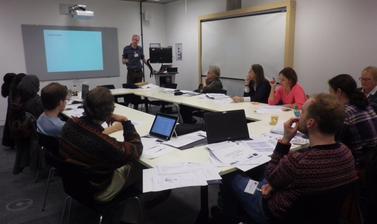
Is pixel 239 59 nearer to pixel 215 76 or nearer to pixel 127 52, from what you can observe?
pixel 215 76

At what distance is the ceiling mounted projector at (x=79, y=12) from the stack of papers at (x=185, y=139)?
512cm

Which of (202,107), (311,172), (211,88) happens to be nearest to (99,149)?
(311,172)

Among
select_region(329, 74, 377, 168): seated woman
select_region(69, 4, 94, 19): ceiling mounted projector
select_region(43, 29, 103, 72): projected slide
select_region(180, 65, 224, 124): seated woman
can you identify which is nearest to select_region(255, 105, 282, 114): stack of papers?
select_region(329, 74, 377, 168): seated woman

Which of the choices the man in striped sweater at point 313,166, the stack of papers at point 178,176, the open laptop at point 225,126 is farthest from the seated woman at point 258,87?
the man in striped sweater at point 313,166

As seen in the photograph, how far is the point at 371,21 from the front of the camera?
4.13 metres

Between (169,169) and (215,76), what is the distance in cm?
339

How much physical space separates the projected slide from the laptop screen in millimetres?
5206

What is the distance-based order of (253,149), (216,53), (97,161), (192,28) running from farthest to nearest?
(192,28), (216,53), (253,149), (97,161)

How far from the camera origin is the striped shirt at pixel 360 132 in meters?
2.07

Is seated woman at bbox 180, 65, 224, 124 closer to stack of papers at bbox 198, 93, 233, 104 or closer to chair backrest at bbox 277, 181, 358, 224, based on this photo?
stack of papers at bbox 198, 93, 233, 104

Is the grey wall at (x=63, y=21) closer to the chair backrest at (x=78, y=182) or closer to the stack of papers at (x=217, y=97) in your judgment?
the stack of papers at (x=217, y=97)

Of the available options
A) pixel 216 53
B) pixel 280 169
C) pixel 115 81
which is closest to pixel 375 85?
pixel 280 169

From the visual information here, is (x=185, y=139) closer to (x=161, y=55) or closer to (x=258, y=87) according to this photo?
(x=258, y=87)

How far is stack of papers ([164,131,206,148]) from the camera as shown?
2.26 m
